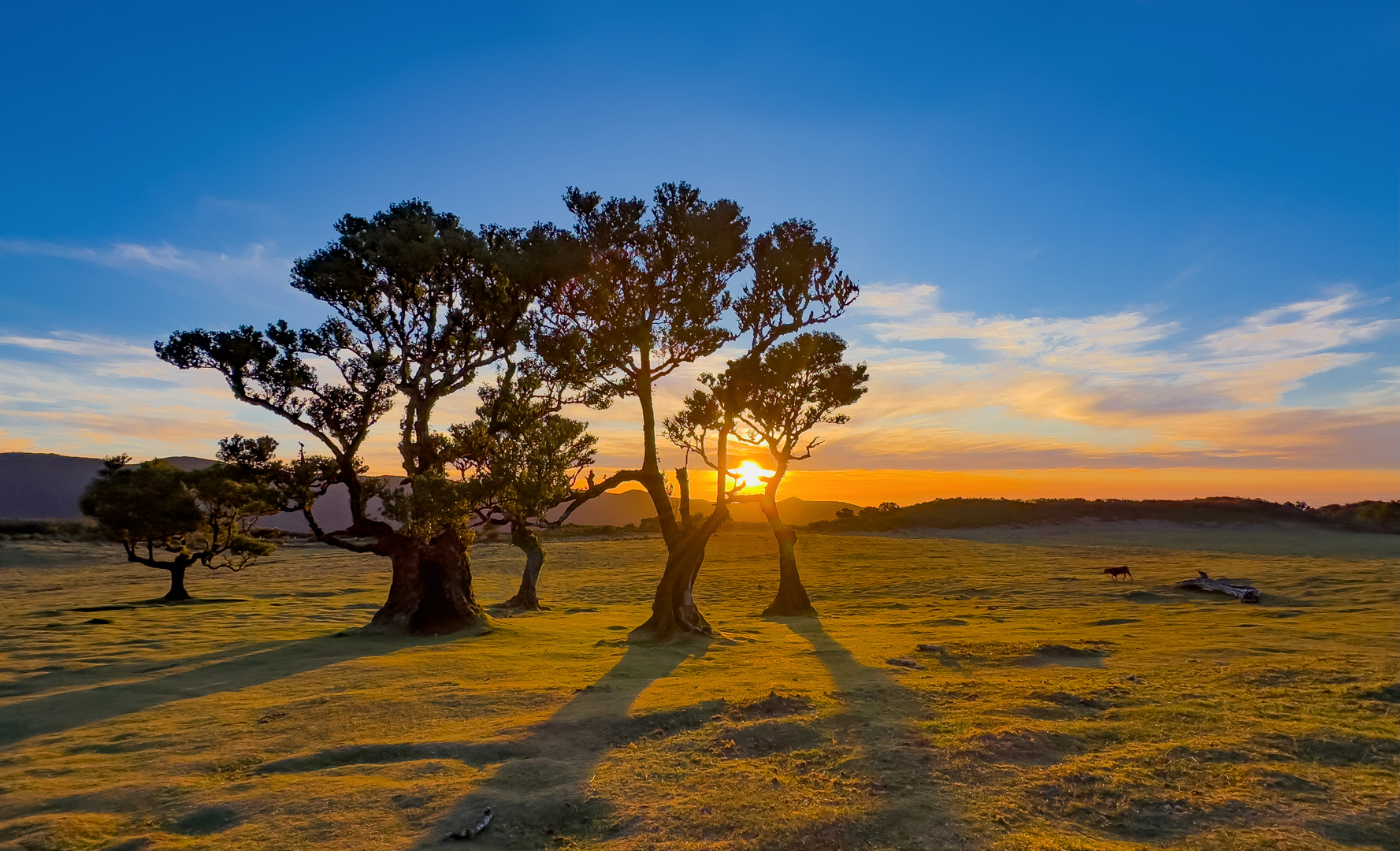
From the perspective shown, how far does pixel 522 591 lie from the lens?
97.1 feet

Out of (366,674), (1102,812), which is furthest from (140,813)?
(1102,812)

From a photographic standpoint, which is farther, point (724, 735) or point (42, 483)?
point (42, 483)

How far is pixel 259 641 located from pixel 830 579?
27.4 meters

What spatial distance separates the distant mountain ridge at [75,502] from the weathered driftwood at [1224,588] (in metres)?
96.0

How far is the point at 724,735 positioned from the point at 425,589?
50.5 ft

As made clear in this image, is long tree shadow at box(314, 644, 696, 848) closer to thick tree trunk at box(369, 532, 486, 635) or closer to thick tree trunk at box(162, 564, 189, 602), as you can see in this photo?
thick tree trunk at box(369, 532, 486, 635)

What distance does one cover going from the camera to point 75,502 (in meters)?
140

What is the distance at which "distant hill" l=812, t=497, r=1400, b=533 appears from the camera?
68.6 meters

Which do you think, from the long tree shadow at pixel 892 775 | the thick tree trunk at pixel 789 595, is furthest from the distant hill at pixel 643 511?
the long tree shadow at pixel 892 775

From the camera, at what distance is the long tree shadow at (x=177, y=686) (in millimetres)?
10961

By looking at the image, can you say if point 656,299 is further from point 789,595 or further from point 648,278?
point 789,595

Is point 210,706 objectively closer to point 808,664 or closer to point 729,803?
point 729,803

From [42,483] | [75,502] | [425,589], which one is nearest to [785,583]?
[425,589]

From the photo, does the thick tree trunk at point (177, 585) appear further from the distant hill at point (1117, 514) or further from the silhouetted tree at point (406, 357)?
the distant hill at point (1117, 514)
